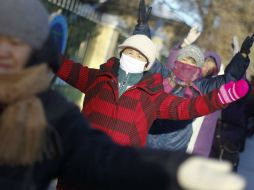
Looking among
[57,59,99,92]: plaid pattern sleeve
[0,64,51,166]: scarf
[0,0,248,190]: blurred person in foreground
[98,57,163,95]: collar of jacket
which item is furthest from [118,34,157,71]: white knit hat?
[0,64,51,166]: scarf

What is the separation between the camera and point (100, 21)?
37.7 feet

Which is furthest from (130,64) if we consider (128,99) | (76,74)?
(76,74)

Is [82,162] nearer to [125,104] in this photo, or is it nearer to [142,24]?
[125,104]

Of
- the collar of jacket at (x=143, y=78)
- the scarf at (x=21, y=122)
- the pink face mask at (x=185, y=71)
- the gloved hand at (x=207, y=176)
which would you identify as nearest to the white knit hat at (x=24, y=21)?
the scarf at (x=21, y=122)

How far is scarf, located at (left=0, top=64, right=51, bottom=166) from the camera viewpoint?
1970 millimetres

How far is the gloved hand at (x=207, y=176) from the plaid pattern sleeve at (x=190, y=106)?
8.16 ft

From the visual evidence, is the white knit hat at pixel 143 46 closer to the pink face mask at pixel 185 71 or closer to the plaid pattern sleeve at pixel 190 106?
the plaid pattern sleeve at pixel 190 106

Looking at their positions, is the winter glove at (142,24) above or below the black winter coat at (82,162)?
above

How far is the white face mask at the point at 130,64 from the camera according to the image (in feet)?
13.9

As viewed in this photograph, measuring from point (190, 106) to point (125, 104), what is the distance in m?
0.43

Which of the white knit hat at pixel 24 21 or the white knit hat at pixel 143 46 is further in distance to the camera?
the white knit hat at pixel 143 46

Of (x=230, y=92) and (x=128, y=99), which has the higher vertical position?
(x=230, y=92)

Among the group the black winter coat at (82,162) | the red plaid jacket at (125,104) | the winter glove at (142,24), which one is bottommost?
the black winter coat at (82,162)

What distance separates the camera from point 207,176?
1504 mm
